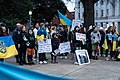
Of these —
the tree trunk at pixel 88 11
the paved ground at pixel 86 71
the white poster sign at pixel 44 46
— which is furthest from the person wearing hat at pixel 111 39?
the tree trunk at pixel 88 11

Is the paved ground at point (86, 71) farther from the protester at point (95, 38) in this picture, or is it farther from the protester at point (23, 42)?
the protester at point (95, 38)

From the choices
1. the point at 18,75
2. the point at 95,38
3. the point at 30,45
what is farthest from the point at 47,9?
the point at 18,75

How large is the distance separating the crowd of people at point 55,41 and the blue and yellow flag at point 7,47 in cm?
36

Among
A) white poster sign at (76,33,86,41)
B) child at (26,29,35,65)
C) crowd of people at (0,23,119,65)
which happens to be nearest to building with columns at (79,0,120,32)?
crowd of people at (0,23,119,65)

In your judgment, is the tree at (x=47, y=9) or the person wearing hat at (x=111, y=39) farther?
the tree at (x=47, y=9)

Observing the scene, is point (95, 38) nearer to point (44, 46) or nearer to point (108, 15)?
point (44, 46)

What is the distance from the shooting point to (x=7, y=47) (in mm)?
12125

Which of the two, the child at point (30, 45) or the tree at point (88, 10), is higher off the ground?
the tree at point (88, 10)

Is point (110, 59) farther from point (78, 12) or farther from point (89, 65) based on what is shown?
point (78, 12)

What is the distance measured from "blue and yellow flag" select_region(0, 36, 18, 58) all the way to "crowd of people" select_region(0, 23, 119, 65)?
0.36m

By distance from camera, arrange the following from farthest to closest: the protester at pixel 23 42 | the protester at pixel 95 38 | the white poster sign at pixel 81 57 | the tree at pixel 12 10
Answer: the tree at pixel 12 10, the protester at pixel 95 38, the white poster sign at pixel 81 57, the protester at pixel 23 42

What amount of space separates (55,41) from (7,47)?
2722 mm

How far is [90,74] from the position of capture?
10.8 m

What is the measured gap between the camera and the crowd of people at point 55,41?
13.2 meters
